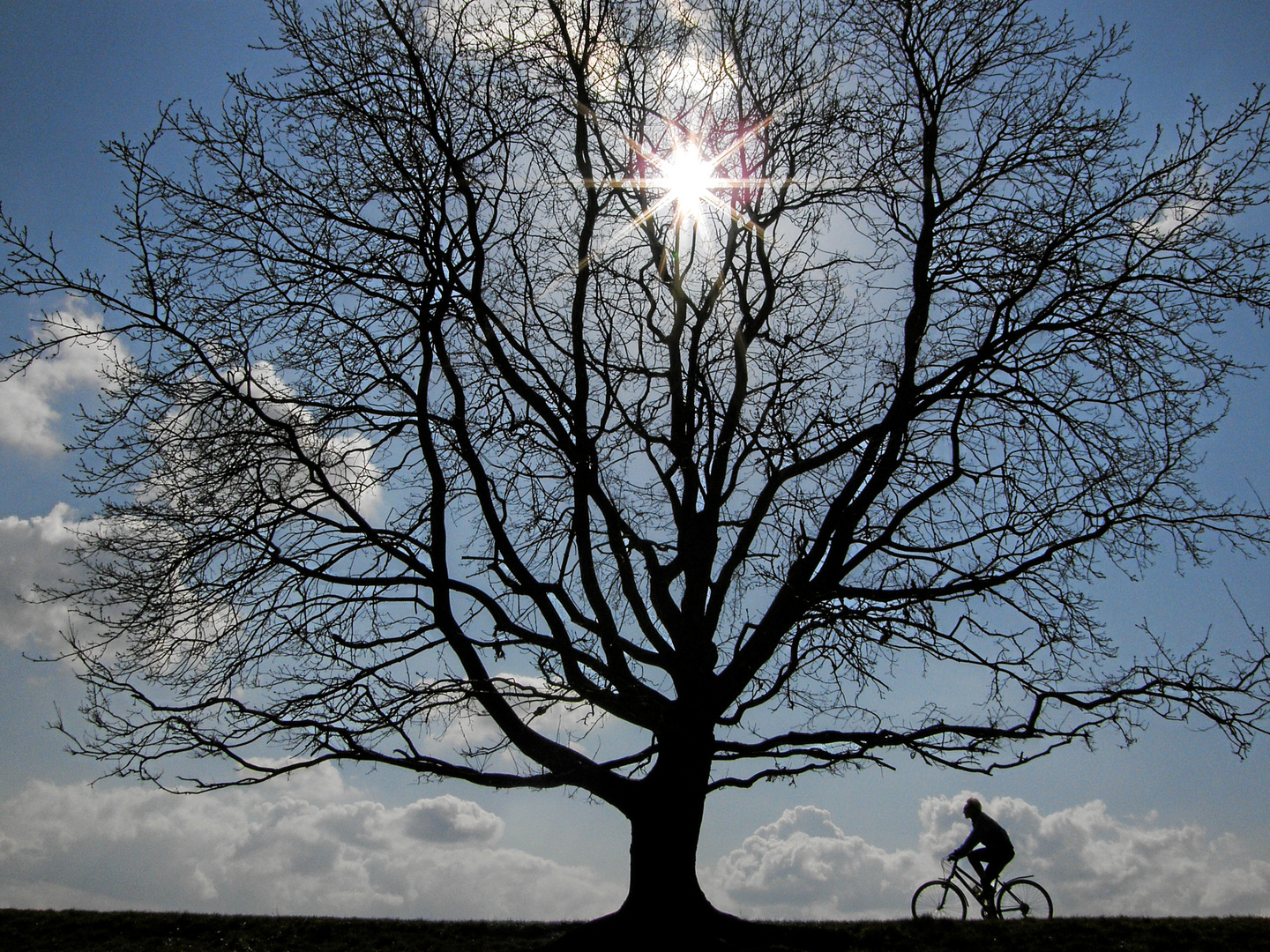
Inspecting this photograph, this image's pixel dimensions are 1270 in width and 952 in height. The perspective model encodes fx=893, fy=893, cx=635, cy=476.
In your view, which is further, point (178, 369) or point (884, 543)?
point (884, 543)

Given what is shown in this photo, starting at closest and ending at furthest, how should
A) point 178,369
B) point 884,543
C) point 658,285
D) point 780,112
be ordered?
point 178,369
point 884,543
point 780,112
point 658,285

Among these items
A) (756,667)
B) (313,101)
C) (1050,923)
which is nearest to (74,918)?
(756,667)

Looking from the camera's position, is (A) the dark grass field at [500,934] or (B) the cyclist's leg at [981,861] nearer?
(A) the dark grass field at [500,934]

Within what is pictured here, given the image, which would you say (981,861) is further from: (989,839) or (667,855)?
(667,855)

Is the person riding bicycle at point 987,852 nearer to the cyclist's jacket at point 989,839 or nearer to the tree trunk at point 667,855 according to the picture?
the cyclist's jacket at point 989,839

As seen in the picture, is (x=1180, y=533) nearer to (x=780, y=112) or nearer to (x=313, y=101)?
(x=780, y=112)

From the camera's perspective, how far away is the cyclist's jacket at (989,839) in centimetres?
1157

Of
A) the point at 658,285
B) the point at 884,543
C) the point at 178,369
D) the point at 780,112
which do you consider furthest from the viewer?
the point at 658,285

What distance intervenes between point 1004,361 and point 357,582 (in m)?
7.04

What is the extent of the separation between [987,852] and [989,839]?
0.63ft

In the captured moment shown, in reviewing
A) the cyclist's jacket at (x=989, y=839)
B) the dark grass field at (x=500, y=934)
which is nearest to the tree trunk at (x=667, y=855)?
the dark grass field at (x=500, y=934)

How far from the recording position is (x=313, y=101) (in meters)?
8.80

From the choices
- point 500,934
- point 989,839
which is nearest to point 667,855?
point 500,934

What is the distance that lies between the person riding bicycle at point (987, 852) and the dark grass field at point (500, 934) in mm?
1551
